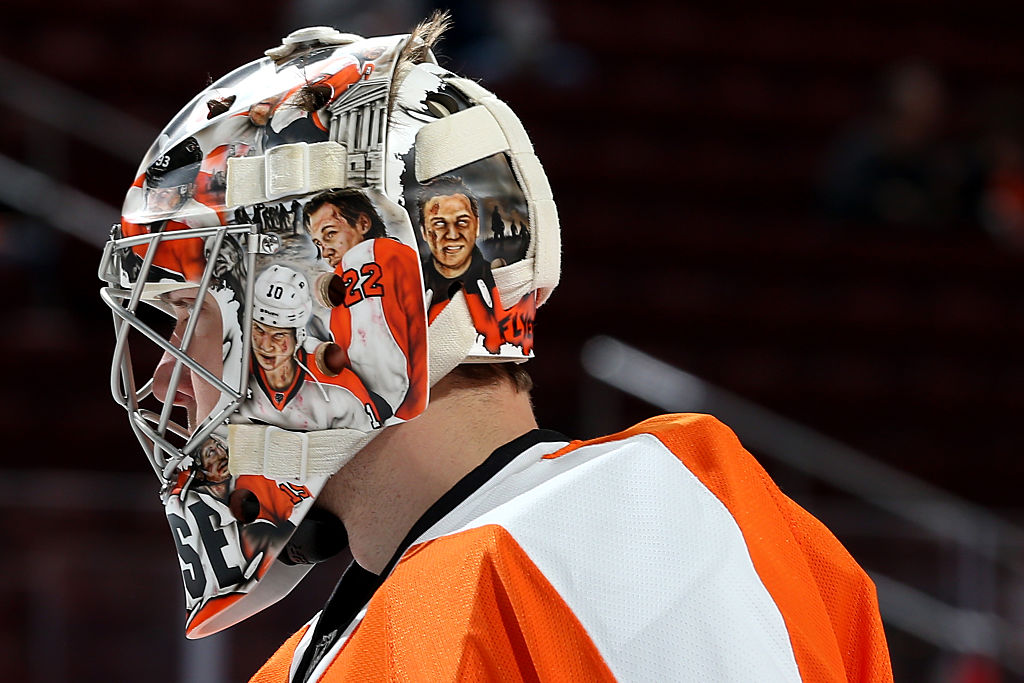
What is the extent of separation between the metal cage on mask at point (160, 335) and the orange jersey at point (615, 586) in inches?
10.0

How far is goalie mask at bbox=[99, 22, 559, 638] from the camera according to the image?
3.95ft

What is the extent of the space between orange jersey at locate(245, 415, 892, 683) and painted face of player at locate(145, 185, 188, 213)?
399mm

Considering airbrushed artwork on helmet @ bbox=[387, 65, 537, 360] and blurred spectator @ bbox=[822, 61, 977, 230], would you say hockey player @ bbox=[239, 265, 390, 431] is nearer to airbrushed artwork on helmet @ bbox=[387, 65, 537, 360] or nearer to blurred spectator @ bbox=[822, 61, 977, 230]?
airbrushed artwork on helmet @ bbox=[387, 65, 537, 360]

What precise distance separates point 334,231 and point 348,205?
0.09 feet

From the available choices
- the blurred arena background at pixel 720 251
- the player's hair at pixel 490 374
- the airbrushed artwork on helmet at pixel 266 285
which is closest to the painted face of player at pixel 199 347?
the airbrushed artwork on helmet at pixel 266 285

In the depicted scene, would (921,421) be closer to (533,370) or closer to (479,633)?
(533,370)

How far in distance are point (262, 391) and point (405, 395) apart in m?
0.15

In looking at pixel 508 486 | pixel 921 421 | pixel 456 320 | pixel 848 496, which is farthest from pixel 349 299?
pixel 921 421

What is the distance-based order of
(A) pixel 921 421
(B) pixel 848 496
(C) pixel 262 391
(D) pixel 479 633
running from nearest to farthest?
(D) pixel 479 633
(C) pixel 262 391
(B) pixel 848 496
(A) pixel 921 421

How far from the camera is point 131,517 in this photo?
3373 mm

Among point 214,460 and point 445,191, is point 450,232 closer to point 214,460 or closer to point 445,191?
point 445,191

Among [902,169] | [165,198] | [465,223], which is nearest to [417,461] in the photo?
[465,223]

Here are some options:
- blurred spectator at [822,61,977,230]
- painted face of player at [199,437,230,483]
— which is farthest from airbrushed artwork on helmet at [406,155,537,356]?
blurred spectator at [822,61,977,230]

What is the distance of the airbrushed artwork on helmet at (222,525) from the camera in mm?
1261
